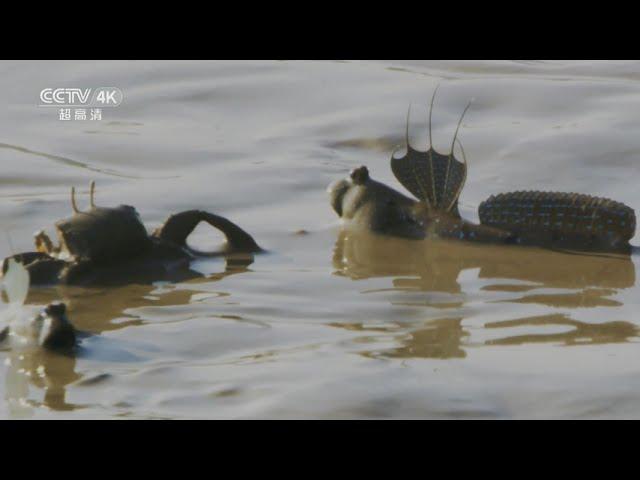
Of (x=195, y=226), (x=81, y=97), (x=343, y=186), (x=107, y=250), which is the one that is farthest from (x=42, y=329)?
(x=81, y=97)

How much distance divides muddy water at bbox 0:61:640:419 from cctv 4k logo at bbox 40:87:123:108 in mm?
87

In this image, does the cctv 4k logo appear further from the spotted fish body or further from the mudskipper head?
the spotted fish body

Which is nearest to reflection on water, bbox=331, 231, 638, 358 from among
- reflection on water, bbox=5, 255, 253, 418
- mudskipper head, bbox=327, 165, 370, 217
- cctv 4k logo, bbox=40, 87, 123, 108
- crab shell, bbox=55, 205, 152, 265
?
mudskipper head, bbox=327, 165, 370, 217

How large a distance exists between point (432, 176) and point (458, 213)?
21 centimetres

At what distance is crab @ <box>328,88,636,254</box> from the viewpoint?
5.71m

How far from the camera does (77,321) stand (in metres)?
4.77

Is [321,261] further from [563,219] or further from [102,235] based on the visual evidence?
[563,219]

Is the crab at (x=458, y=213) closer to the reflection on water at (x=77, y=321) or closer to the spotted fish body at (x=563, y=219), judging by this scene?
the spotted fish body at (x=563, y=219)

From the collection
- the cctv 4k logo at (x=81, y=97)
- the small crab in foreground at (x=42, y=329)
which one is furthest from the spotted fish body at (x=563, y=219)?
the cctv 4k logo at (x=81, y=97)

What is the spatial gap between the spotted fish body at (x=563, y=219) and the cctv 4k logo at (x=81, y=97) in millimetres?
3098

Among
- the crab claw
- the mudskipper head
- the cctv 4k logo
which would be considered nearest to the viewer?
the crab claw

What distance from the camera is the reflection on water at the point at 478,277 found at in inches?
178

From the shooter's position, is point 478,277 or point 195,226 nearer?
point 478,277

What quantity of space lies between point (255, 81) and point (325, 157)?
1.64m
